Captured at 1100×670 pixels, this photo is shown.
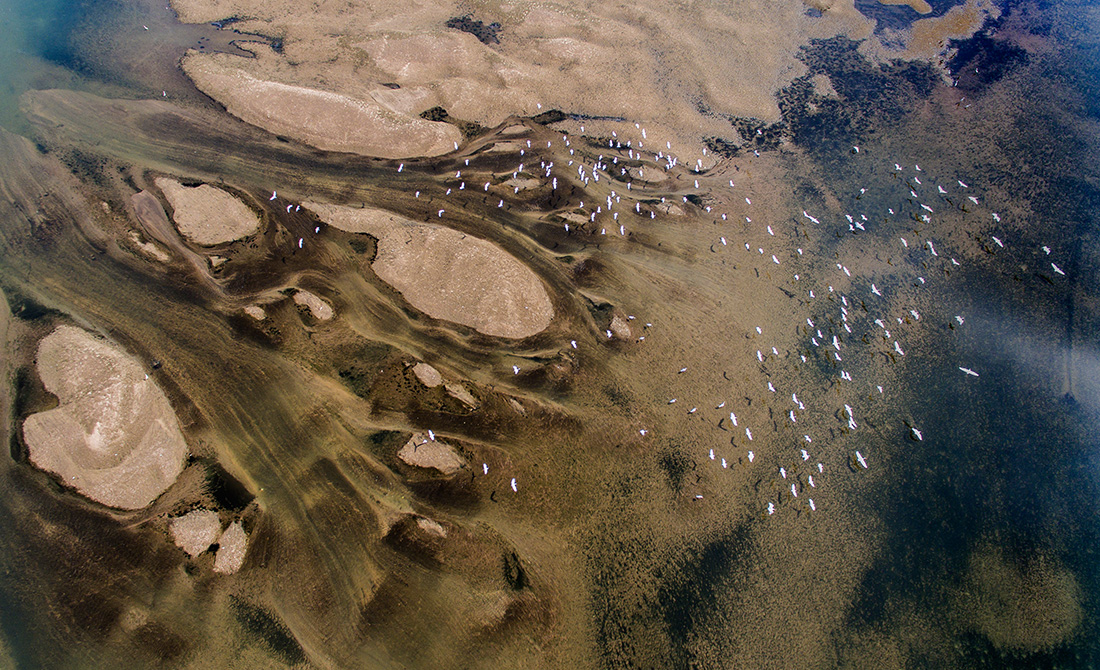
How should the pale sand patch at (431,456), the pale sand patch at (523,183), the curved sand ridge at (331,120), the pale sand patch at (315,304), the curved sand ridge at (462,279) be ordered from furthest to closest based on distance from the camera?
the curved sand ridge at (331,120) < the pale sand patch at (523,183) < the curved sand ridge at (462,279) < the pale sand patch at (315,304) < the pale sand patch at (431,456)

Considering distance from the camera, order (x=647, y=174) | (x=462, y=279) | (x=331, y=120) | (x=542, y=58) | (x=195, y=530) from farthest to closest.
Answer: (x=542, y=58)
(x=647, y=174)
(x=331, y=120)
(x=462, y=279)
(x=195, y=530)

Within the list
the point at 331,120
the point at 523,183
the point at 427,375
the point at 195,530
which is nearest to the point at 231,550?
the point at 195,530

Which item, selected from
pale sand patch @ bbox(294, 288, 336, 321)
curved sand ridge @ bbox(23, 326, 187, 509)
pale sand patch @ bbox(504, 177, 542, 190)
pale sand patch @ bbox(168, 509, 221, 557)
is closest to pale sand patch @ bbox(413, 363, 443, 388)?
pale sand patch @ bbox(294, 288, 336, 321)

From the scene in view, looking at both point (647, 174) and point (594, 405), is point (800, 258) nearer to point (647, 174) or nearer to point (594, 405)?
point (647, 174)

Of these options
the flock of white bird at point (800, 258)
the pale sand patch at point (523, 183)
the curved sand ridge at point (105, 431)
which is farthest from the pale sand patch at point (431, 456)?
the pale sand patch at point (523, 183)

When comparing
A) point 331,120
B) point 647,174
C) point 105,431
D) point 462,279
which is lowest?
point 105,431

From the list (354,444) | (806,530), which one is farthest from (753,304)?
(354,444)

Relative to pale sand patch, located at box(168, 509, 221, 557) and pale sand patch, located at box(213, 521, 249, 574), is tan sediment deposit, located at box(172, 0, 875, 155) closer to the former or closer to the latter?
pale sand patch, located at box(168, 509, 221, 557)

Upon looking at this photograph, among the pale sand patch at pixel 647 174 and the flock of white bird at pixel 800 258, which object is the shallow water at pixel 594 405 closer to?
the flock of white bird at pixel 800 258
